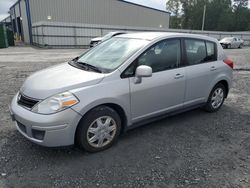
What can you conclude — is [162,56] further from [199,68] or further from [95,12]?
[95,12]

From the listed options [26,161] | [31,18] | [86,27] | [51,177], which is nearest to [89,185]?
[51,177]

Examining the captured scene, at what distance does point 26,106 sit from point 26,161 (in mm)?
743

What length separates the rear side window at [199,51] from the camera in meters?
4.11

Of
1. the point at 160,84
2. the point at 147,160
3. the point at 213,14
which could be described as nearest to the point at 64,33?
the point at 160,84

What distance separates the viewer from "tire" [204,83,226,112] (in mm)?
4695

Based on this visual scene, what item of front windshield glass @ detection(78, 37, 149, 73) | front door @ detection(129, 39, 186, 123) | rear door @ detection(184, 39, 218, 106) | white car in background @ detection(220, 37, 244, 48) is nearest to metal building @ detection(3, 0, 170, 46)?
white car in background @ detection(220, 37, 244, 48)

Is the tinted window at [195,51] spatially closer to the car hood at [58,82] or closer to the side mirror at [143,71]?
the side mirror at [143,71]

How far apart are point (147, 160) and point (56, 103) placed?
1.46 m

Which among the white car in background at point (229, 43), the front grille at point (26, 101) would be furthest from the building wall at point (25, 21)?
the front grille at point (26, 101)

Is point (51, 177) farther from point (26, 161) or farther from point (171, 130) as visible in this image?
point (171, 130)

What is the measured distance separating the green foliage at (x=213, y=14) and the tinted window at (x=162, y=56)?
69474mm

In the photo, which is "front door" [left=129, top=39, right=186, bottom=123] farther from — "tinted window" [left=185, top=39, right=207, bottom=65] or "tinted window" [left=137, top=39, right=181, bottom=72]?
"tinted window" [left=185, top=39, right=207, bottom=65]

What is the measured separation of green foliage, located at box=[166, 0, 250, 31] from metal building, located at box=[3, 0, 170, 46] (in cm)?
3652

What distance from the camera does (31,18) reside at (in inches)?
1065
